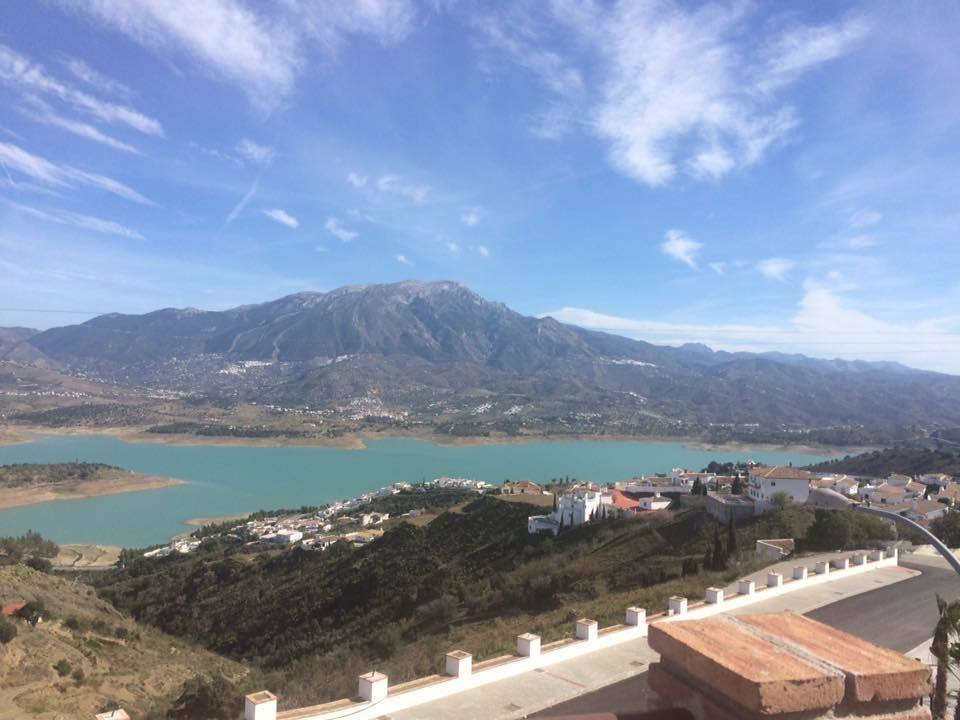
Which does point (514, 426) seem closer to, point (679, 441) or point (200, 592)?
point (679, 441)

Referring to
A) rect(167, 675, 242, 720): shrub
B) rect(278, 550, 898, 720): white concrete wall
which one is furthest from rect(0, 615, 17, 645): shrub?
rect(278, 550, 898, 720): white concrete wall

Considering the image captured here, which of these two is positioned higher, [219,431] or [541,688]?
[541,688]

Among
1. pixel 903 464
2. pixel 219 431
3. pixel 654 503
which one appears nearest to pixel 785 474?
pixel 654 503

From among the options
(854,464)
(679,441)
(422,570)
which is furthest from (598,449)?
(422,570)

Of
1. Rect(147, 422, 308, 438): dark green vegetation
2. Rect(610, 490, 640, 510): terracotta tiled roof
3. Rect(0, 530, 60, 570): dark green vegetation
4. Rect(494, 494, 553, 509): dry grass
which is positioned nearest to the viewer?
Rect(0, 530, 60, 570): dark green vegetation

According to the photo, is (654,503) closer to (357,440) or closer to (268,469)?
(268,469)

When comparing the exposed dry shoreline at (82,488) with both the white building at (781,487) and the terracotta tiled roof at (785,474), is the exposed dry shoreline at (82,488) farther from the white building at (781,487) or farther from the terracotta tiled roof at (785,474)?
the terracotta tiled roof at (785,474)

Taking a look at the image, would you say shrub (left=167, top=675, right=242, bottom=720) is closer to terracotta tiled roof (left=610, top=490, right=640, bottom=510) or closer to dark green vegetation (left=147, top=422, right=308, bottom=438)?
terracotta tiled roof (left=610, top=490, right=640, bottom=510)
